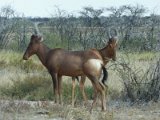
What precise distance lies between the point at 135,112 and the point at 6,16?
29912 mm

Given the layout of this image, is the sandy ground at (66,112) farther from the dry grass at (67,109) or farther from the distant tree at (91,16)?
the distant tree at (91,16)

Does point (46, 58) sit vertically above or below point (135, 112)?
above

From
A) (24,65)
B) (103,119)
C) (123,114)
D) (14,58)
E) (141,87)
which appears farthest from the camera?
(14,58)

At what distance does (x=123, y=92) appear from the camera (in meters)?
15.6

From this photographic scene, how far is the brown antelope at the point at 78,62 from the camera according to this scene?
43.0 feet

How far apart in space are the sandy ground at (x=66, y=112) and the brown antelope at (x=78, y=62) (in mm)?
699

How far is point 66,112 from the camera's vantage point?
467 inches

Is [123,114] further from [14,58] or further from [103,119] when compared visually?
[14,58]

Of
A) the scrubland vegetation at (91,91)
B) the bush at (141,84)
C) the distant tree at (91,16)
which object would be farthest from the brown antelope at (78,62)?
the distant tree at (91,16)

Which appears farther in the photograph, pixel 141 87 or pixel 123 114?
pixel 141 87

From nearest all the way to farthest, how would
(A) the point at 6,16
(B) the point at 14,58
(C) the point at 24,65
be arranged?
(C) the point at 24,65 < (B) the point at 14,58 < (A) the point at 6,16

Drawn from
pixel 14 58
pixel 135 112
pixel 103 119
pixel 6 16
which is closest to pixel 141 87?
pixel 135 112

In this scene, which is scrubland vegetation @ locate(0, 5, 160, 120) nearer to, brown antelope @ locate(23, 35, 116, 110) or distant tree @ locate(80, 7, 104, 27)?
brown antelope @ locate(23, 35, 116, 110)

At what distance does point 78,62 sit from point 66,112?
6.27 feet
